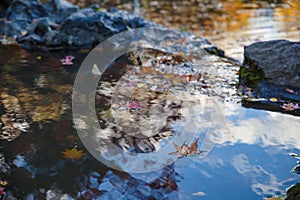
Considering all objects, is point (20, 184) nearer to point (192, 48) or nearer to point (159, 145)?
point (159, 145)

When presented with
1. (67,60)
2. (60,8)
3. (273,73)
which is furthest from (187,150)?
(60,8)

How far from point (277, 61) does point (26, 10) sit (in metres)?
6.21

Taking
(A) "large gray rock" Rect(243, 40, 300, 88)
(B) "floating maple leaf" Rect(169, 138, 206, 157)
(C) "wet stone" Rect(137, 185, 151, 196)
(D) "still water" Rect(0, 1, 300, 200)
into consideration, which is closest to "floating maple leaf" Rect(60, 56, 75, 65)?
(D) "still water" Rect(0, 1, 300, 200)

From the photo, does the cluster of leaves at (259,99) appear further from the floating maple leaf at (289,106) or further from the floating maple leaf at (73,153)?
the floating maple leaf at (73,153)

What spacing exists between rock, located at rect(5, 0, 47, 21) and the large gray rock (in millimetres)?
5580

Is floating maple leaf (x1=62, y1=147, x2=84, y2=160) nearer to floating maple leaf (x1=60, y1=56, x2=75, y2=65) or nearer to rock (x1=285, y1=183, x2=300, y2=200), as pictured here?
rock (x1=285, y1=183, x2=300, y2=200)

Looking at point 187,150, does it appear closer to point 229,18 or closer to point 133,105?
point 133,105

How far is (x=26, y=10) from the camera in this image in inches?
340

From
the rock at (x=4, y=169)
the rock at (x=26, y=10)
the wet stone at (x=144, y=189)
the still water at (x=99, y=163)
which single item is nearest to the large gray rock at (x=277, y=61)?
the still water at (x=99, y=163)

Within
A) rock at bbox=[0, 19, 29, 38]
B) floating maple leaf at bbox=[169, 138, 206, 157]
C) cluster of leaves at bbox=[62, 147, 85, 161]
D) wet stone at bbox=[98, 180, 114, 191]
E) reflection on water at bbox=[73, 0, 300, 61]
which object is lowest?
reflection on water at bbox=[73, 0, 300, 61]

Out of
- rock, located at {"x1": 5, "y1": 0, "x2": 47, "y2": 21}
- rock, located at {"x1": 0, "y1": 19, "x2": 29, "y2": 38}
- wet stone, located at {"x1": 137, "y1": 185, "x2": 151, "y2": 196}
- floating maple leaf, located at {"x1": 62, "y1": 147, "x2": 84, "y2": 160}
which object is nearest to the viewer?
wet stone, located at {"x1": 137, "y1": 185, "x2": 151, "y2": 196}

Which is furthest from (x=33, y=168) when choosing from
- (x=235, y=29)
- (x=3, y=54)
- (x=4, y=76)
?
(x=235, y=29)

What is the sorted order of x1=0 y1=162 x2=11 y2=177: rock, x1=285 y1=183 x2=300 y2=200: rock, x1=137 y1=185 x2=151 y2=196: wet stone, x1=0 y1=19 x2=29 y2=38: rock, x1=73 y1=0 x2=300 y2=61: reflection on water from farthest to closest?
x1=73 y1=0 x2=300 y2=61: reflection on water, x1=0 y1=19 x2=29 y2=38: rock, x1=0 y1=162 x2=11 y2=177: rock, x1=137 y1=185 x2=151 y2=196: wet stone, x1=285 y1=183 x2=300 y2=200: rock

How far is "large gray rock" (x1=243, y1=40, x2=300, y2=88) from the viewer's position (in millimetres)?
4559
